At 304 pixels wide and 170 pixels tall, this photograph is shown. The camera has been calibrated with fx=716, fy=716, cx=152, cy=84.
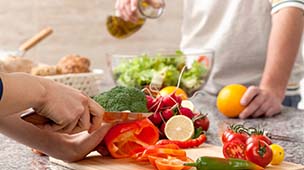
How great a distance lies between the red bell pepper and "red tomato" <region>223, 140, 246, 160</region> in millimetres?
204

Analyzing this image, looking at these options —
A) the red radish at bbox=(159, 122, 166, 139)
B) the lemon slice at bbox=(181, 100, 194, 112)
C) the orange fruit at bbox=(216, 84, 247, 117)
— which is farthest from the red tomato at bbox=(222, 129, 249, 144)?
the orange fruit at bbox=(216, 84, 247, 117)

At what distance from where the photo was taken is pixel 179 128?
1811mm

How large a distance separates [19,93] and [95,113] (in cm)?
22

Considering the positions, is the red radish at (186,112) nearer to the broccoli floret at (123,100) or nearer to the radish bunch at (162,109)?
the radish bunch at (162,109)

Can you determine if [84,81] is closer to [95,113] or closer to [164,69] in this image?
[164,69]

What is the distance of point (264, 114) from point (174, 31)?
5.12 feet

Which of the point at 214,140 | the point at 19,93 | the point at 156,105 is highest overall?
the point at 19,93

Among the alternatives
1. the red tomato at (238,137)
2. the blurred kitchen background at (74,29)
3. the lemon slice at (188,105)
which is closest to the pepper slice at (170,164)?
the red tomato at (238,137)

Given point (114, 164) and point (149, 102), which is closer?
point (114, 164)

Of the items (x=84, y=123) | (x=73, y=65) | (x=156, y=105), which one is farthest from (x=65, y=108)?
(x=73, y=65)

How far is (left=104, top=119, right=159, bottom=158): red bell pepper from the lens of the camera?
1618mm

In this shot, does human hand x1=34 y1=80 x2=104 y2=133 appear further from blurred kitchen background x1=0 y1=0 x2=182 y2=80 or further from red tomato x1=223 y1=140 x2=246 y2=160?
blurred kitchen background x1=0 y1=0 x2=182 y2=80

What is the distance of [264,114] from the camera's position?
89.7 inches

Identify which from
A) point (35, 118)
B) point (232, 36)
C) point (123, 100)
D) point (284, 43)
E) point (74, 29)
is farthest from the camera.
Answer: point (74, 29)
